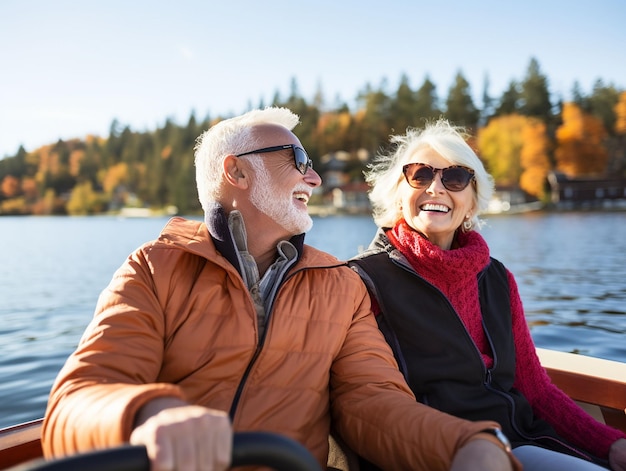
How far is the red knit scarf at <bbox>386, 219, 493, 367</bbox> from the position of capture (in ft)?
7.68

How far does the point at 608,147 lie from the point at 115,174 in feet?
224

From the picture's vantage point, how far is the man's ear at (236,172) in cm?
216

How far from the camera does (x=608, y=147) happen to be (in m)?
66.0

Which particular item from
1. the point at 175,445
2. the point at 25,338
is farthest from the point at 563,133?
the point at 175,445

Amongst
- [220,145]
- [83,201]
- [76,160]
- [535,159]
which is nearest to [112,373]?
[220,145]

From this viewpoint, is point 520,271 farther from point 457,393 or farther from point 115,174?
point 115,174

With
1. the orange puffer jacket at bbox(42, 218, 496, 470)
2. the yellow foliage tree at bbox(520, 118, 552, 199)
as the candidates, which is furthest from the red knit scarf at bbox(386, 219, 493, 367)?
the yellow foliage tree at bbox(520, 118, 552, 199)

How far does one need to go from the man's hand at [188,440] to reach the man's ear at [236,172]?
122cm

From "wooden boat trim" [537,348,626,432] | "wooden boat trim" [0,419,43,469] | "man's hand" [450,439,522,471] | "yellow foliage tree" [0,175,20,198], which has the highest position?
"yellow foliage tree" [0,175,20,198]

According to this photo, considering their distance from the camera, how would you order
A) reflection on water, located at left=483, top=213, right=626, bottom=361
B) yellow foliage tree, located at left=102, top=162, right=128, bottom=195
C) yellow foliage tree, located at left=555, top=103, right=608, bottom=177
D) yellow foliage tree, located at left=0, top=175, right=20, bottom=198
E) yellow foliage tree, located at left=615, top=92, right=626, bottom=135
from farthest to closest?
yellow foliage tree, located at left=102, top=162, right=128, bottom=195
yellow foliage tree, located at left=0, top=175, right=20, bottom=198
yellow foliage tree, located at left=555, top=103, right=608, bottom=177
yellow foliage tree, located at left=615, top=92, right=626, bottom=135
reflection on water, located at left=483, top=213, right=626, bottom=361

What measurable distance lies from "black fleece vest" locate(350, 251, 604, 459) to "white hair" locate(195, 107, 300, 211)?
72 cm

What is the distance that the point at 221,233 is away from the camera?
1962mm

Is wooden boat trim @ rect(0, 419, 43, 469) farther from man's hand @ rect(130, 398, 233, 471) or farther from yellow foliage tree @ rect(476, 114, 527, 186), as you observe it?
yellow foliage tree @ rect(476, 114, 527, 186)

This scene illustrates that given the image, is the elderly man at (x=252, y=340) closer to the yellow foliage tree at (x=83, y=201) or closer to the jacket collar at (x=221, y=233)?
the jacket collar at (x=221, y=233)
